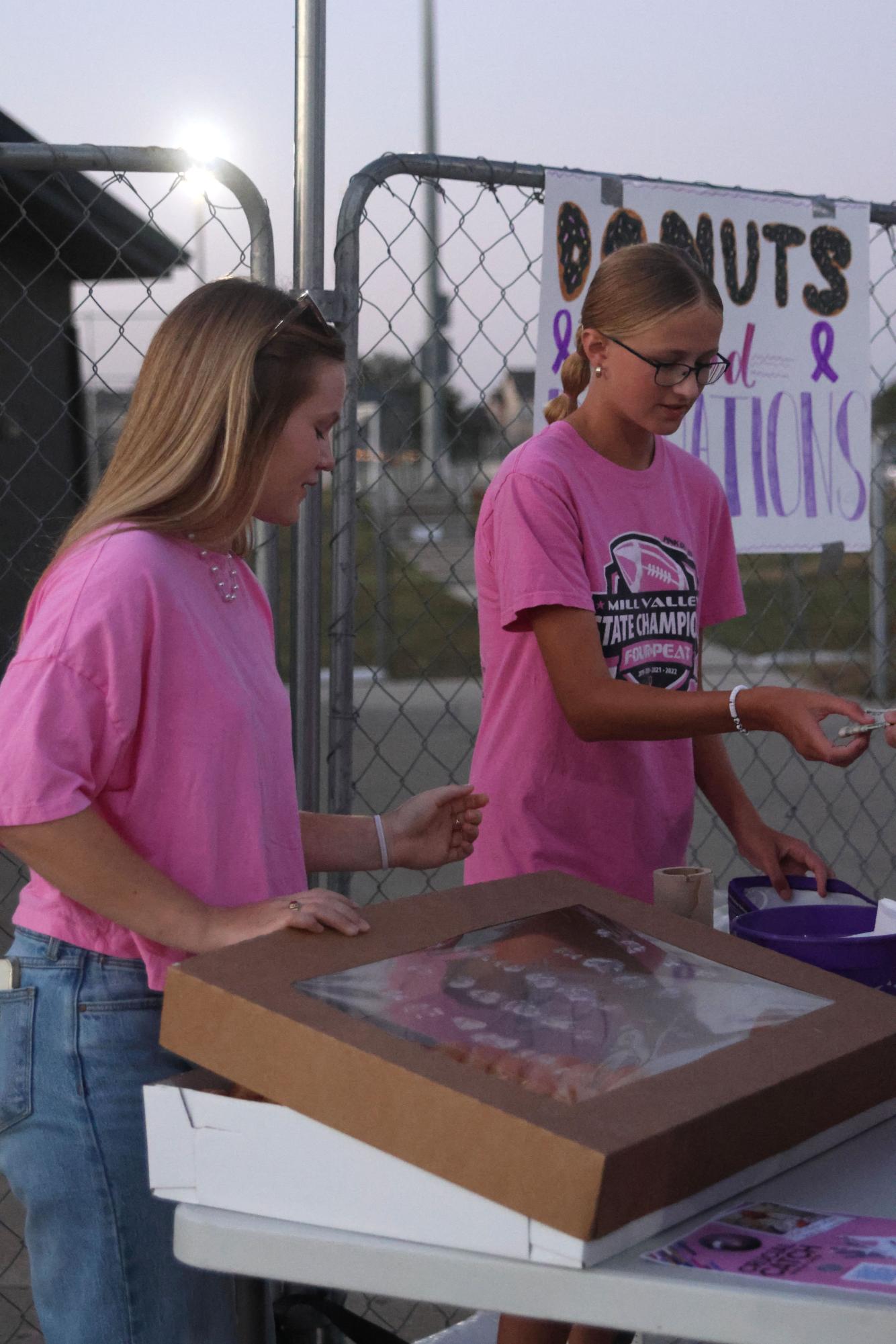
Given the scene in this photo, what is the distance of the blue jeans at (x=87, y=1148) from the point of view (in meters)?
1.50

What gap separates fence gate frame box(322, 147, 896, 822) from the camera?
95.4 inches

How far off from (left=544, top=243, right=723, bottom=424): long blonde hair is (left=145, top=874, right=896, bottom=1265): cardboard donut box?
106 centimetres

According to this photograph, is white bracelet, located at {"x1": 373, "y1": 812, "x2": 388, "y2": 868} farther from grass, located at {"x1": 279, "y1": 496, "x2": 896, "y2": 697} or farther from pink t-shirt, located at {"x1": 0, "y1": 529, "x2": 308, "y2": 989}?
grass, located at {"x1": 279, "y1": 496, "x2": 896, "y2": 697}

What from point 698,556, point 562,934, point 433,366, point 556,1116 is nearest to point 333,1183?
point 556,1116

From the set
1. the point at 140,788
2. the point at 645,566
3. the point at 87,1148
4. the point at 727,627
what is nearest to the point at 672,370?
the point at 645,566

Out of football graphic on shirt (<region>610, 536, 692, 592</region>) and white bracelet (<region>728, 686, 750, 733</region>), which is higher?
football graphic on shirt (<region>610, 536, 692, 592</region>)

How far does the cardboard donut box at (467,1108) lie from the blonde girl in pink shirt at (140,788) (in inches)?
8.3

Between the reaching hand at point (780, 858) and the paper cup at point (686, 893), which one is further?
the reaching hand at point (780, 858)

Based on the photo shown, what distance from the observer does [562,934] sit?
4.73ft

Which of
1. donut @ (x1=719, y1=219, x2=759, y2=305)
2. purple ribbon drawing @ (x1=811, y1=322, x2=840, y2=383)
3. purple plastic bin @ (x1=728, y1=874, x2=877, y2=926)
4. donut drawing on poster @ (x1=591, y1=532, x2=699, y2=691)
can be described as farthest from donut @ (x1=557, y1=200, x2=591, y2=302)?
purple plastic bin @ (x1=728, y1=874, x2=877, y2=926)

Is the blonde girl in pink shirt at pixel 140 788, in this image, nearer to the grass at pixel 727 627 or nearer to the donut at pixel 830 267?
the donut at pixel 830 267

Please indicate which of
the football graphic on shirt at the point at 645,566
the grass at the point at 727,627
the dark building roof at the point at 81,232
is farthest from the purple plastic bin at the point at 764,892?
the grass at the point at 727,627

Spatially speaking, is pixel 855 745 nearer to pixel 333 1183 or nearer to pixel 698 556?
pixel 698 556

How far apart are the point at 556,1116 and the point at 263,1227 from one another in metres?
0.29
